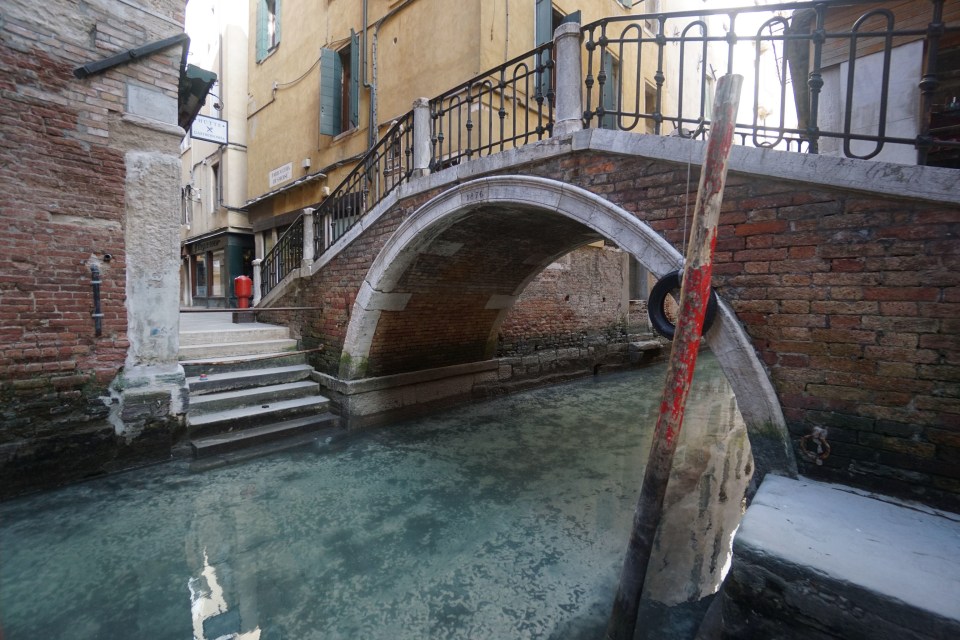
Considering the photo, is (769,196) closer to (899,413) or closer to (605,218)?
(605,218)

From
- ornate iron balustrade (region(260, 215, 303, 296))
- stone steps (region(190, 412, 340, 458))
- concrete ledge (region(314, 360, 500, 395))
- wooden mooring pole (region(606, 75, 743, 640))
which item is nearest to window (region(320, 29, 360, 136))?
ornate iron balustrade (region(260, 215, 303, 296))

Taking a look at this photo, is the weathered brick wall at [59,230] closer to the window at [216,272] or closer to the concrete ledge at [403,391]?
the concrete ledge at [403,391]

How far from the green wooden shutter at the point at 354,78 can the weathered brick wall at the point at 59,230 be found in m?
5.44

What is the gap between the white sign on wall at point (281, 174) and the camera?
11.1 meters

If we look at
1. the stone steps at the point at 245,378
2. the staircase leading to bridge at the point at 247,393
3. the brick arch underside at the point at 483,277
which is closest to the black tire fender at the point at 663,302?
the brick arch underside at the point at 483,277

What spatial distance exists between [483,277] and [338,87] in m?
6.49

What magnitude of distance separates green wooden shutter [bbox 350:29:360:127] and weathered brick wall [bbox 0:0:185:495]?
17.9ft

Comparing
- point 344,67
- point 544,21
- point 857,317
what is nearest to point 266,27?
point 344,67

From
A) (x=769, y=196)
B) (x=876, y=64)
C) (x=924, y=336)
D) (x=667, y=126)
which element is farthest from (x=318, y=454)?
(x=667, y=126)

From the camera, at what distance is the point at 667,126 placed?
1437cm

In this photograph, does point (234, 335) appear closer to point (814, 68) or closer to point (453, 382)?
point (453, 382)

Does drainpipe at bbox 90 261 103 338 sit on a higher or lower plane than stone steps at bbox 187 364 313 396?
higher

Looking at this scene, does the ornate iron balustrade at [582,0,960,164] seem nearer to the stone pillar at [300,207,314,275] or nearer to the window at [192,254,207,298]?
the stone pillar at [300,207,314,275]

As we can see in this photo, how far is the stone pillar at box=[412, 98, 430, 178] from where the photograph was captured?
17.0 ft
